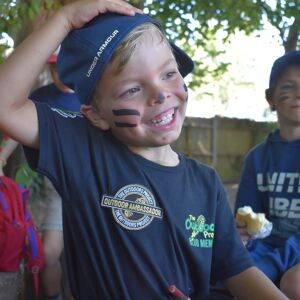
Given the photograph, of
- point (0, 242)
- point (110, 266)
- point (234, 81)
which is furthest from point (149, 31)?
point (234, 81)

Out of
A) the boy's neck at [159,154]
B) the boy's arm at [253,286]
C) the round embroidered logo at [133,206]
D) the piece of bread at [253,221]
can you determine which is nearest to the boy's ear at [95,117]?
the boy's neck at [159,154]

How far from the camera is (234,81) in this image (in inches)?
907

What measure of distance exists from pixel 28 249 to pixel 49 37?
1.95 m

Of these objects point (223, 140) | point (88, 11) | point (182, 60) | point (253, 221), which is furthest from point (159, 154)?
point (223, 140)

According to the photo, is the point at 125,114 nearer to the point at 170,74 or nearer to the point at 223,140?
the point at 170,74

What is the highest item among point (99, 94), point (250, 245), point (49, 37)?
point (49, 37)

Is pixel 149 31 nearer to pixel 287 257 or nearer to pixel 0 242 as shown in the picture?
pixel 287 257

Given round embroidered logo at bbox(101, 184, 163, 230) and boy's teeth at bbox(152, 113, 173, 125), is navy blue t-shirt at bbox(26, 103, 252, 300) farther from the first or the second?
boy's teeth at bbox(152, 113, 173, 125)

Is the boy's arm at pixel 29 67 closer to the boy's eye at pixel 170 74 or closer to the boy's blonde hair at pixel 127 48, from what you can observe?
the boy's blonde hair at pixel 127 48

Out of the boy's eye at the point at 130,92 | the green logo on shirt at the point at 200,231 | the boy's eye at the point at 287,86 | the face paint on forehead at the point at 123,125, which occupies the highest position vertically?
the boy's eye at the point at 130,92

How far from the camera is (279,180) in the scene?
274 cm

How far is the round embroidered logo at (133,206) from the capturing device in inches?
68.4

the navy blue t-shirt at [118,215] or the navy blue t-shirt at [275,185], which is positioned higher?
the navy blue t-shirt at [118,215]

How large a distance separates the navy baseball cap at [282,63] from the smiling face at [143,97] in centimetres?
123
